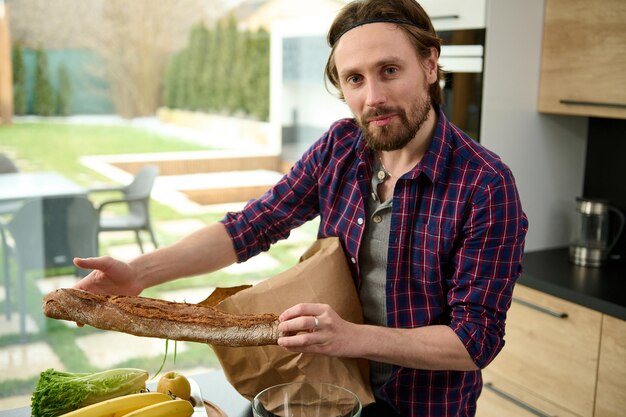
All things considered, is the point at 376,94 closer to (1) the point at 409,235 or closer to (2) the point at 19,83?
(1) the point at 409,235

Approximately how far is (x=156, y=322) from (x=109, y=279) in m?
0.30

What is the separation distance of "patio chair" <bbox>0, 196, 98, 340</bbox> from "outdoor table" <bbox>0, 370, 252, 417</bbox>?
1.67 metres

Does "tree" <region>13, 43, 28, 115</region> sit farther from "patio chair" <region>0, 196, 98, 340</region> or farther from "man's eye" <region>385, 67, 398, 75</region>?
"man's eye" <region>385, 67, 398, 75</region>

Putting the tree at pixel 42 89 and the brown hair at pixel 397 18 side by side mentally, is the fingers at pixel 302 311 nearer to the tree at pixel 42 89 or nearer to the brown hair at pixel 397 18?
the brown hair at pixel 397 18

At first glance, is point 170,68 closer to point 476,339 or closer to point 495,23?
point 495,23

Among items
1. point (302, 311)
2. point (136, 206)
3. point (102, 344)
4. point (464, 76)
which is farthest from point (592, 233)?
point (102, 344)

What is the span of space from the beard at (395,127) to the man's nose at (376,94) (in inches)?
0.5

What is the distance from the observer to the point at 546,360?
2393 mm

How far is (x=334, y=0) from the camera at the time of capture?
3.41m

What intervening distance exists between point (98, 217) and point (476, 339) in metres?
2.11

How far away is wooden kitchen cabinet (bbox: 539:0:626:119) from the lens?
7.66ft

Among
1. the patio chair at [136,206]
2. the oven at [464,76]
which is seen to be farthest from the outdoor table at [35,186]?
the oven at [464,76]

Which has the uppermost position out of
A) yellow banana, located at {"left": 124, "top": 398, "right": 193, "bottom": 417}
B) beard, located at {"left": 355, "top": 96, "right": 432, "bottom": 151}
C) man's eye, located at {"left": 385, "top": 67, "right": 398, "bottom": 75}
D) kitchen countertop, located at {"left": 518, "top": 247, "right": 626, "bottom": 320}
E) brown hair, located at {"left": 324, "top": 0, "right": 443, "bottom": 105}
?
brown hair, located at {"left": 324, "top": 0, "right": 443, "bottom": 105}

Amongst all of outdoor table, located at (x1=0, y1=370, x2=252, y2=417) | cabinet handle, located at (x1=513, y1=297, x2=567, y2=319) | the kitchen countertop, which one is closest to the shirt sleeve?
outdoor table, located at (x1=0, y1=370, x2=252, y2=417)
